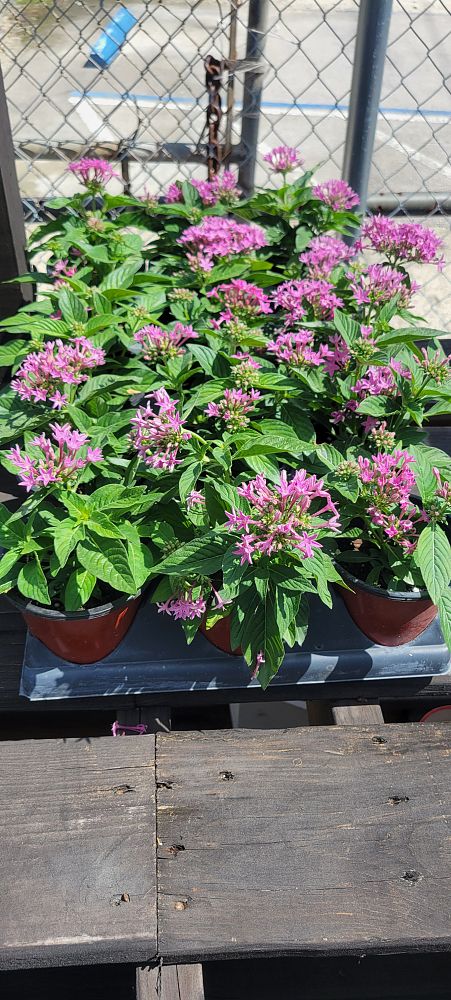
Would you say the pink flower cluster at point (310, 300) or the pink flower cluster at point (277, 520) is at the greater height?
the pink flower cluster at point (310, 300)

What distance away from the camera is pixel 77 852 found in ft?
3.03

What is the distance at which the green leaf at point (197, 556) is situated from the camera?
116 centimetres

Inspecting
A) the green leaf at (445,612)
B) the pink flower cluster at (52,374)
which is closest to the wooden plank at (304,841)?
the green leaf at (445,612)

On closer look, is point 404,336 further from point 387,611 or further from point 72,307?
point 72,307

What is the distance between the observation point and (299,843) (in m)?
0.94

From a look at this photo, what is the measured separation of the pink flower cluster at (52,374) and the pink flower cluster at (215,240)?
1.55ft

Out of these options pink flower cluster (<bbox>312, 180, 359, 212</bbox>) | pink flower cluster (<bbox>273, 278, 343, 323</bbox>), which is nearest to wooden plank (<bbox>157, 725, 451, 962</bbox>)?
pink flower cluster (<bbox>273, 278, 343, 323</bbox>)

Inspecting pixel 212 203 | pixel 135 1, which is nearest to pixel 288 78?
pixel 135 1

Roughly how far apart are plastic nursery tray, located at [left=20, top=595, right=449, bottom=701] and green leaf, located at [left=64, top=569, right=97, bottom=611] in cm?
15

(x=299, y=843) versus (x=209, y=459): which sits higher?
(x=209, y=459)

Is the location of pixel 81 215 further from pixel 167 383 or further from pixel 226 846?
pixel 226 846

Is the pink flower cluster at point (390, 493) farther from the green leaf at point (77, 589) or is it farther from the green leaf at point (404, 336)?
the green leaf at point (77, 589)

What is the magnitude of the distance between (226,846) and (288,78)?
989 centimetres

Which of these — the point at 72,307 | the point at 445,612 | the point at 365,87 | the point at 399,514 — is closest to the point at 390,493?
the point at 399,514
